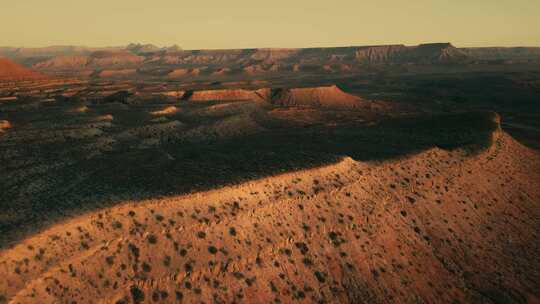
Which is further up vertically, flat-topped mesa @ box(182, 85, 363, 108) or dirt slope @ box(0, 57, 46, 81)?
dirt slope @ box(0, 57, 46, 81)

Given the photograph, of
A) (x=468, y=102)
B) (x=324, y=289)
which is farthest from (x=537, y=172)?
(x=468, y=102)

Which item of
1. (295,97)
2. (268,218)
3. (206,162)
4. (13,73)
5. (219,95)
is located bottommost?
(295,97)

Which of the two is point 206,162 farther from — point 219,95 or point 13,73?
point 13,73

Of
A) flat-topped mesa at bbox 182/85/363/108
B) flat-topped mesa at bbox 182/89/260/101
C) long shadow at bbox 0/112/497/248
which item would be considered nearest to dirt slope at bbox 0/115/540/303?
long shadow at bbox 0/112/497/248

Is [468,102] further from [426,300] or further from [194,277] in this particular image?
[194,277]

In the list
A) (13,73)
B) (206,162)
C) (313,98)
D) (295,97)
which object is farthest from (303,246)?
(13,73)

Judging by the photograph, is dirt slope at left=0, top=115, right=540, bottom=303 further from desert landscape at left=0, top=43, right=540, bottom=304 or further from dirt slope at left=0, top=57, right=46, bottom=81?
dirt slope at left=0, top=57, right=46, bottom=81
